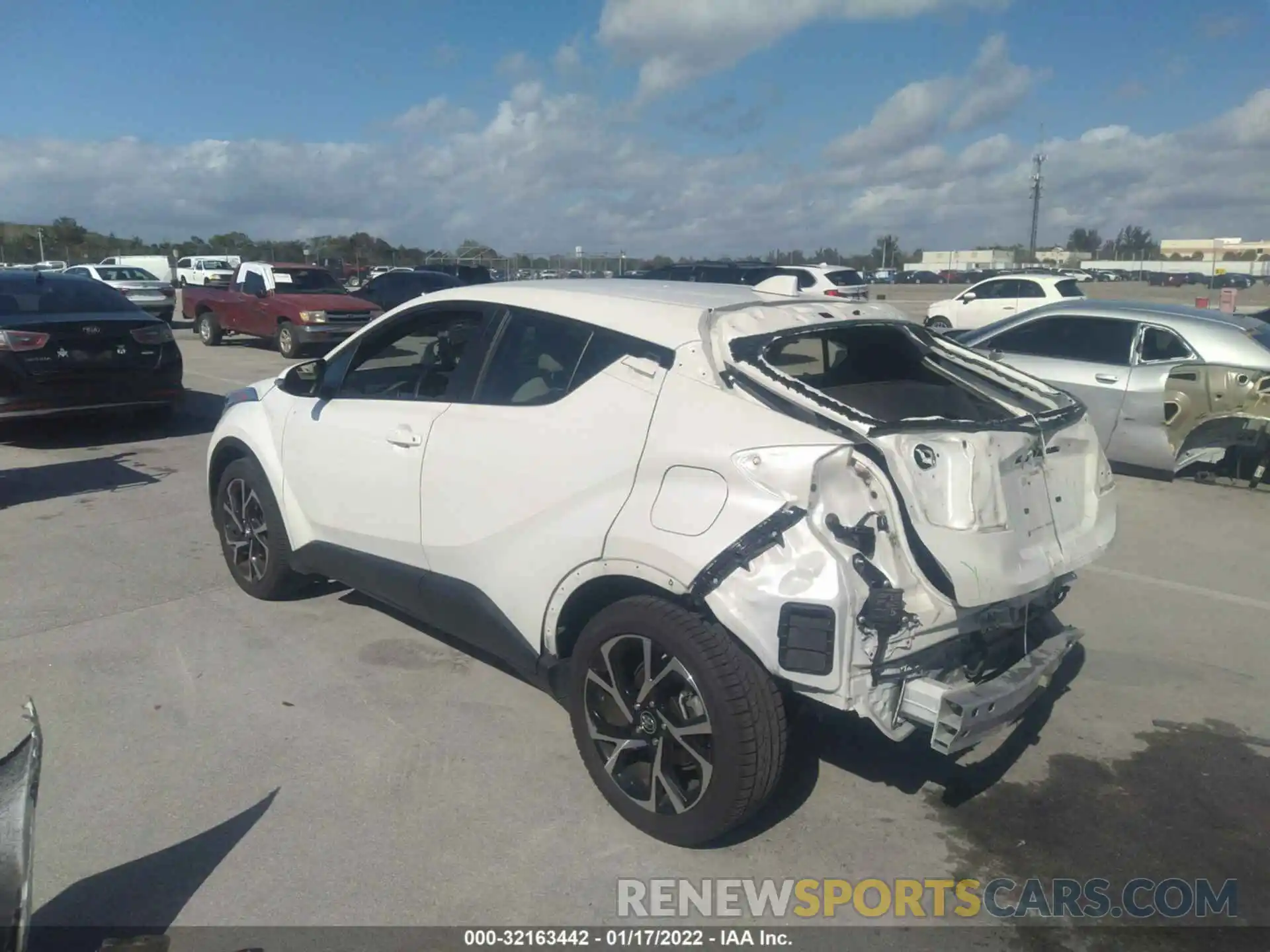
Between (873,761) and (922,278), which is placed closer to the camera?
(873,761)

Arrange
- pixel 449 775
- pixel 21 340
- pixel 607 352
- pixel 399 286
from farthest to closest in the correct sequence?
pixel 399 286
pixel 21 340
pixel 449 775
pixel 607 352

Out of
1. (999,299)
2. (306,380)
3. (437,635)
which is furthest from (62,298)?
(999,299)

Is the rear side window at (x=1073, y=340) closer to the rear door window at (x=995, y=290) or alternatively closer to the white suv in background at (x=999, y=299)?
the white suv in background at (x=999, y=299)

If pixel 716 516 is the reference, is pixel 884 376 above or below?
above

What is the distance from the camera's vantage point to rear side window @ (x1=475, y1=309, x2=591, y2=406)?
3807 millimetres

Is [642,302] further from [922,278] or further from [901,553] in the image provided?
[922,278]

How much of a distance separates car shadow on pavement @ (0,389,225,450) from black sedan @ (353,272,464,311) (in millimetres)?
10880

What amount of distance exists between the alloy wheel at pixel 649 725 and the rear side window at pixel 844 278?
66.0 ft

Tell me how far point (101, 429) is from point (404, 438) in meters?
8.33

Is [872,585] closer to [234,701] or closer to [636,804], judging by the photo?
[636,804]

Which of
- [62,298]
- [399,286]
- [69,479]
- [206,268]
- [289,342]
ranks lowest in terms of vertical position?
[69,479]

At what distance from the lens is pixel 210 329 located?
2053 cm

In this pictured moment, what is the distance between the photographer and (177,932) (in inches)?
115

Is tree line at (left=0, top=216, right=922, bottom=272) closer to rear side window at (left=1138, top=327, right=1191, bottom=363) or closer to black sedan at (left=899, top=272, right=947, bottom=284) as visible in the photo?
black sedan at (left=899, top=272, right=947, bottom=284)
